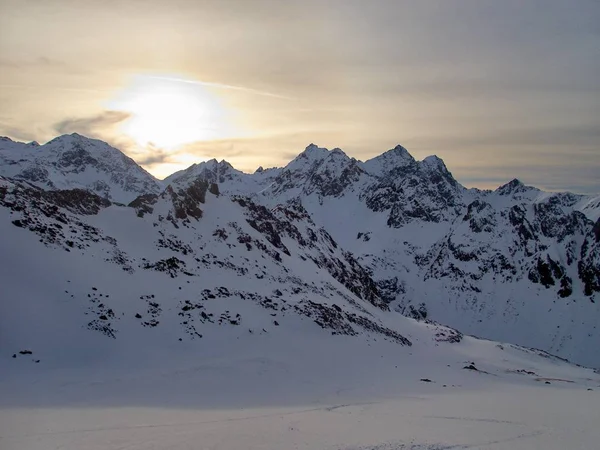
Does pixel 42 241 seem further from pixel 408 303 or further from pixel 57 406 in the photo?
pixel 408 303

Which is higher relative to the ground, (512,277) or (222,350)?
(512,277)

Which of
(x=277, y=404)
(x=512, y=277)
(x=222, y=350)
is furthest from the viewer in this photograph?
(x=512, y=277)

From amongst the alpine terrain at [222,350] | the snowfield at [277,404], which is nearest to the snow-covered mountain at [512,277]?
the alpine terrain at [222,350]

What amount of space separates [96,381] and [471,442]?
25.1 meters

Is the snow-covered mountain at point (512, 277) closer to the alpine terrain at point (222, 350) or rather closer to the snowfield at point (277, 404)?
the alpine terrain at point (222, 350)

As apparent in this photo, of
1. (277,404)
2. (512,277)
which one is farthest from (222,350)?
(512,277)

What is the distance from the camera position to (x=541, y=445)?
23.8m

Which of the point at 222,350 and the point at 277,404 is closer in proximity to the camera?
the point at 277,404

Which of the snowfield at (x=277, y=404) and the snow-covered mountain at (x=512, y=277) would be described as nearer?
the snowfield at (x=277, y=404)

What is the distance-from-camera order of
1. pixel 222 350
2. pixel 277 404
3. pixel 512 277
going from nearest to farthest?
pixel 277 404, pixel 222 350, pixel 512 277

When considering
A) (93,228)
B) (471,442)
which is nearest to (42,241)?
(93,228)

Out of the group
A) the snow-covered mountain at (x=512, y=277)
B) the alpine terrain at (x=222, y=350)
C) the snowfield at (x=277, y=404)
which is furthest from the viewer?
the snow-covered mountain at (x=512, y=277)

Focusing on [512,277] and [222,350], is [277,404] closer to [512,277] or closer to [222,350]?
[222,350]

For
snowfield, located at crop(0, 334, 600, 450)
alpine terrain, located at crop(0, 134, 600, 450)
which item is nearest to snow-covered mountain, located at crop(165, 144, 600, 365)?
alpine terrain, located at crop(0, 134, 600, 450)
